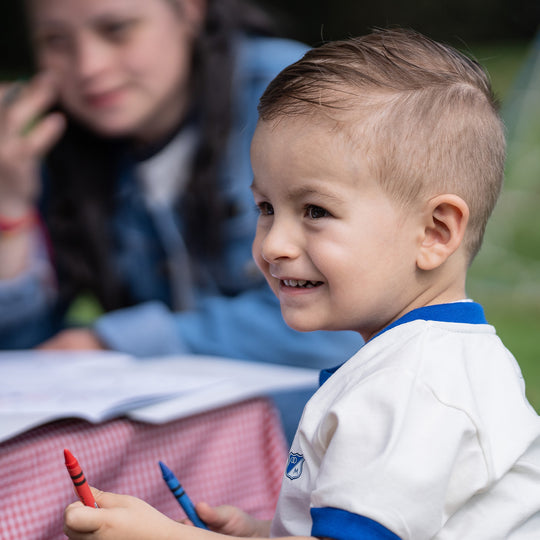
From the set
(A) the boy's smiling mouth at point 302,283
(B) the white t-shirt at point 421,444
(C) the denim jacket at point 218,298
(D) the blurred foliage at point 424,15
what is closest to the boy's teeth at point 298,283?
(A) the boy's smiling mouth at point 302,283

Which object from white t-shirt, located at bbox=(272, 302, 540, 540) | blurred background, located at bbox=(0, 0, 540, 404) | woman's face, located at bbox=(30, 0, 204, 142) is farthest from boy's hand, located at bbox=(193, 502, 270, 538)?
blurred background, located at bbox=(0, 0, 540, 404)

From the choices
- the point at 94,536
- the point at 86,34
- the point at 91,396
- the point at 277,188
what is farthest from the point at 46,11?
the point at 94,536

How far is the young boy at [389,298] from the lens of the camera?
0.60 metres

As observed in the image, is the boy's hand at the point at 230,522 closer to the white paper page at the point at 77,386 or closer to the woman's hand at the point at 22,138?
the white paper page at the point at 77,386

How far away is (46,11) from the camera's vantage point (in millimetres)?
1818

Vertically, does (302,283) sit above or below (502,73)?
above

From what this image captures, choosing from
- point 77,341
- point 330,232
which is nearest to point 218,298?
point 77,341

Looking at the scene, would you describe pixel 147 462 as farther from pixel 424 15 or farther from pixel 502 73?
pixel 502 73

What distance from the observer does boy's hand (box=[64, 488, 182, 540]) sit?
2.06 feet

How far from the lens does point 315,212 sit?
739 mm

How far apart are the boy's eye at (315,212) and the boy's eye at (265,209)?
0.23 ft

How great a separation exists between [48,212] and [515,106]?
3.33m

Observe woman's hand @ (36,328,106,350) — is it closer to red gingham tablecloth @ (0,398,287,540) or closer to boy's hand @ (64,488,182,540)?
red gingham tablecloth @ (0,398,287,540)

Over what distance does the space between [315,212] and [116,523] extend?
35 cm
